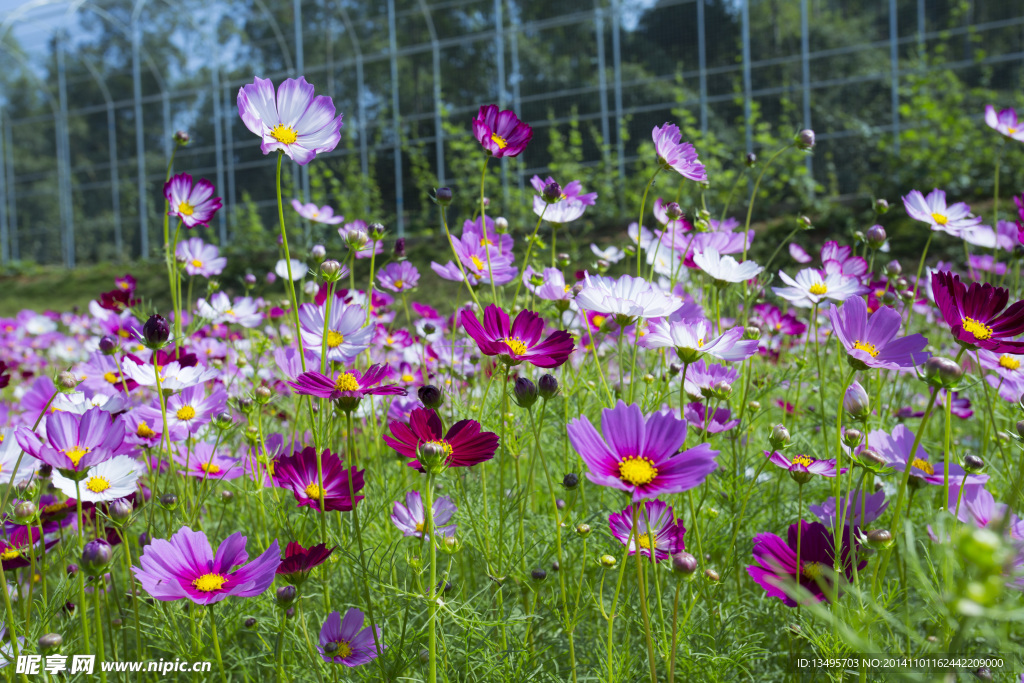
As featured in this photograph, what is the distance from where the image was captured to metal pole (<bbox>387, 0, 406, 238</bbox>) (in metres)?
6.82

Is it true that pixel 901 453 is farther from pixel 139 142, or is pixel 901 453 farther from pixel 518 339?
pixel 139 142

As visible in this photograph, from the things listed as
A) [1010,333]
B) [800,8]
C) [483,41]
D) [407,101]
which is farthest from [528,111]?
[1010,333]

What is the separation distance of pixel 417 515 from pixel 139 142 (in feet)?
28.9

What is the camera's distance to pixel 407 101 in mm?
7129

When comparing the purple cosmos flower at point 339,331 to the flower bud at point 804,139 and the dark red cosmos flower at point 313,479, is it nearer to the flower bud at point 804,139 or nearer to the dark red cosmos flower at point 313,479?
the dark red cosmos flower at point 313,479

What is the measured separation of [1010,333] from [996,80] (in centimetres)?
642

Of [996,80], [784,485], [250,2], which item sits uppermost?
[250,2]

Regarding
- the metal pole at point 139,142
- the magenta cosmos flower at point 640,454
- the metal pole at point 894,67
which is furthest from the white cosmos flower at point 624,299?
the metal pole at point 139,142

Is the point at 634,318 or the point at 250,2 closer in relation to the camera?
the point at 634,318

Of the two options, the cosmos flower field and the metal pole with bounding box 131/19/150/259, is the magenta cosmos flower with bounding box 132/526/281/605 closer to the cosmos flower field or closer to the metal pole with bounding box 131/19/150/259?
the cosmos flower field

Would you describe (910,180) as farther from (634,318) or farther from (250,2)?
(250,2)

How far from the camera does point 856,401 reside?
1.88ft

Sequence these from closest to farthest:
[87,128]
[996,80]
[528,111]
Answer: [996,80], [528,111], [87,128]

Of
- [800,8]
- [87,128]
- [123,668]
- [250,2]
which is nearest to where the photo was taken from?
[123,668]
